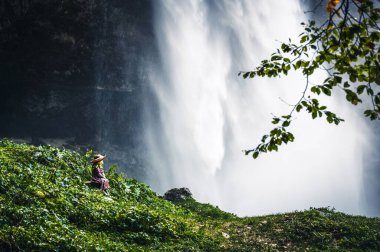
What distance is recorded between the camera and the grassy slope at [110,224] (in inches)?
232

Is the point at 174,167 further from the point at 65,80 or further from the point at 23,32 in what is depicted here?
the point at 23,32

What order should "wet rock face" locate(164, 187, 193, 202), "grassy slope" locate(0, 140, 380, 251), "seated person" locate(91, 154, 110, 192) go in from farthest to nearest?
"wet rock face" locate(164, 187, 193, 202), "seated person" locate(91, 154, 110, 192), "grassy slope" locate(0, 140, 380, 251)

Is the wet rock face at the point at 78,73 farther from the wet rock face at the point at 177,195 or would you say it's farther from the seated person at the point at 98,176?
the seated person at the point at 98,176

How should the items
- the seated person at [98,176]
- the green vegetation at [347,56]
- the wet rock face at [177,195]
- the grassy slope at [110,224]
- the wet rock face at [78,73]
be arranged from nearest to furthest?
the green vegetation at [347,56]
the grassy slope at [110,224]
the seated person at [98,176]
the wet rock face at [177,195]
the wet rock face at [78,73]

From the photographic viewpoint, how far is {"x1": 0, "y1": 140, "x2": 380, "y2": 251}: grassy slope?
19.3ft

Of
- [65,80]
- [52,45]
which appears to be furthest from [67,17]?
[65,80]

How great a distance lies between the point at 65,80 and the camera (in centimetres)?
3084

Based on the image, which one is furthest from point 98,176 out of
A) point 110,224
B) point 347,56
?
point 347,56

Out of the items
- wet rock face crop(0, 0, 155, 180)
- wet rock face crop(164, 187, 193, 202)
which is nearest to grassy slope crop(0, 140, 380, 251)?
wet rock face crop(164, 187, 193, 202)

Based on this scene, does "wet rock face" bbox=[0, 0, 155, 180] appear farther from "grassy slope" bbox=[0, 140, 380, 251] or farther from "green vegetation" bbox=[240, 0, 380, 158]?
"green vegetation" bbox=[240, 0, 380, 158]

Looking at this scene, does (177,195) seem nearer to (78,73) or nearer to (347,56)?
(347,56)

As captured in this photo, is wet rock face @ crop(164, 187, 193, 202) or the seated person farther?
wet rock face @ crop(164, 187, 193, 202)

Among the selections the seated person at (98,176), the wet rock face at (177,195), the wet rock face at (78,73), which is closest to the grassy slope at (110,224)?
the seated person at (98,176)

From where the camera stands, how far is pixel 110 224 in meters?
7.36
